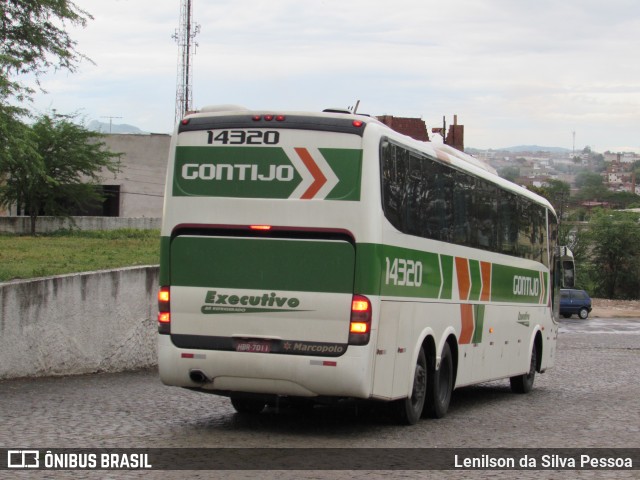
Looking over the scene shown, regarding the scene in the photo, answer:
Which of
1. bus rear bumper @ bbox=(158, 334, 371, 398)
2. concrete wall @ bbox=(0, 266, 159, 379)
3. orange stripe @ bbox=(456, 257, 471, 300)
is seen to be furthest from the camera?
concrete wall @ bbox=(0, 266, 159, 379)

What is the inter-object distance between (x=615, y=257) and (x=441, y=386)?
280ft

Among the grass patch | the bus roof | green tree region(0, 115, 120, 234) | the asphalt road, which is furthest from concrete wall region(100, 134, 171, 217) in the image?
the bus roof

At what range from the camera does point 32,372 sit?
628 inches

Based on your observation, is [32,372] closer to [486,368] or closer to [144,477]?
[486,368]

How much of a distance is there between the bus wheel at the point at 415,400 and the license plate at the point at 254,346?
6.40ft

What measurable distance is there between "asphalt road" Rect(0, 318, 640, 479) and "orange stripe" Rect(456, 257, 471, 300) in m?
1.59

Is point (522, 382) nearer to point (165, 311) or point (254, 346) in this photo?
point (254, 346)

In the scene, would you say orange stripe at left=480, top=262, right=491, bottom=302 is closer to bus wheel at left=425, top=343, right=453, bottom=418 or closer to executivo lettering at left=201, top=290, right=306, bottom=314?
bus wheel at left=425, top=343, right=453, bottom=418

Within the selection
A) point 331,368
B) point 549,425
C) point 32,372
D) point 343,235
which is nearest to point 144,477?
point 331,368

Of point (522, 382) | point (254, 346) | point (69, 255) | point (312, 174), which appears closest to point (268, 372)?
point (254, 346)

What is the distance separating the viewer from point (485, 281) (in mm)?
15156

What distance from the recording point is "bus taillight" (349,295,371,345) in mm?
10625

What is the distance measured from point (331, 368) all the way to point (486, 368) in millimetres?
5577

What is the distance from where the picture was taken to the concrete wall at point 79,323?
15594 mm
